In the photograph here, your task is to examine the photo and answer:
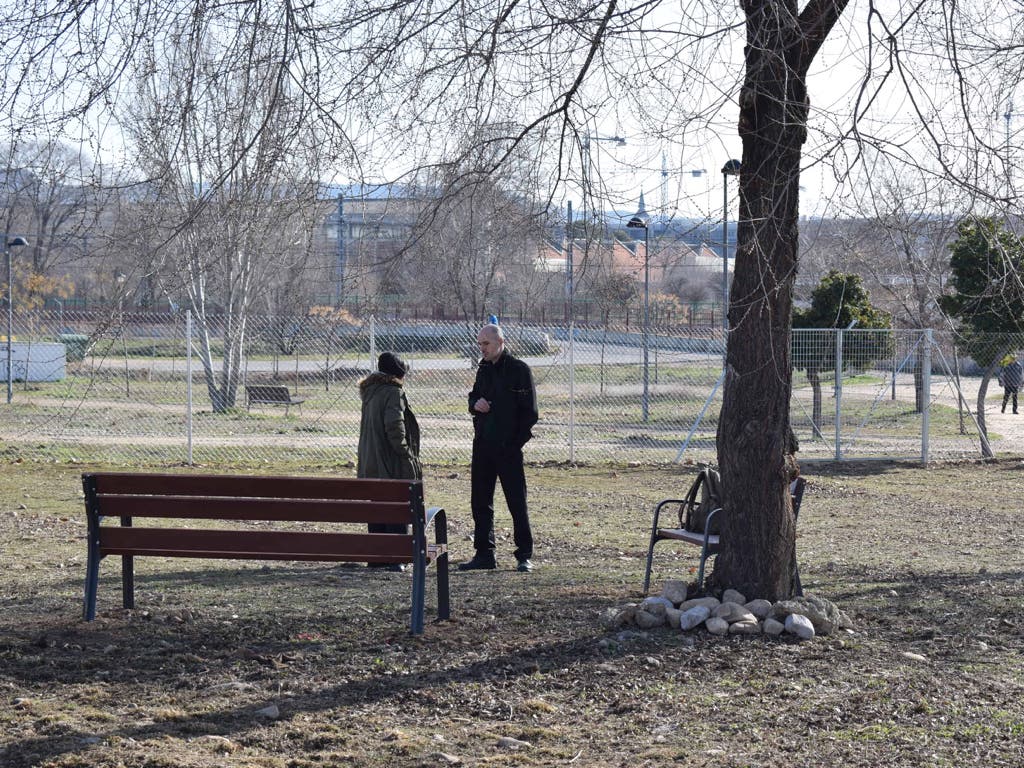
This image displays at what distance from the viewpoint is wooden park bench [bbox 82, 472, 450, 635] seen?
5773 millimetres

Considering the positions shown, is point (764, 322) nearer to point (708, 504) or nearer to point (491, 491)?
point (708, 504)

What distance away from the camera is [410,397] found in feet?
73.0

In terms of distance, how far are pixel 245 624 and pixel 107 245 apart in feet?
7.91

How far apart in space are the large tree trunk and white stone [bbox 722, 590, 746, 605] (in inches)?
2.4

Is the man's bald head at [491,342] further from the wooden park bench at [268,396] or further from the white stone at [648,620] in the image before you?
the wooden park bench at [268,396]

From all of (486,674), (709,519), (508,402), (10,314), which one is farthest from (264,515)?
(10,314)

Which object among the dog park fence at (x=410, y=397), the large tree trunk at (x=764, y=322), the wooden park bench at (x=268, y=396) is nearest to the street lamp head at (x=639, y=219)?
the large tree trunk at (x=764, y=322)

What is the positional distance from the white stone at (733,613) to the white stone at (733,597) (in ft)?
0.37

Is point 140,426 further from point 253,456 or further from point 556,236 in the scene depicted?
point 556,236

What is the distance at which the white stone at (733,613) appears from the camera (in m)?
5.86

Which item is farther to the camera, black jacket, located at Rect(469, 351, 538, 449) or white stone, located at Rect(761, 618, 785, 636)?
black jacket, located at Rect(469, 351, 538, 449)

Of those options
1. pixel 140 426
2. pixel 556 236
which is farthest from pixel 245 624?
pixel 140 426

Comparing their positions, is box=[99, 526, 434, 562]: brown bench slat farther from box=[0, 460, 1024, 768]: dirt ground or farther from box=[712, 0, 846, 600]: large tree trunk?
box=[712, 0, 846, 600]: large tree trunk

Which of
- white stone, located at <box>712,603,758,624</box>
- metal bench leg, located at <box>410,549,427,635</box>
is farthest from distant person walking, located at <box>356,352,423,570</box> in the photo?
white stone, located at <box>712,603,758,624</box>
